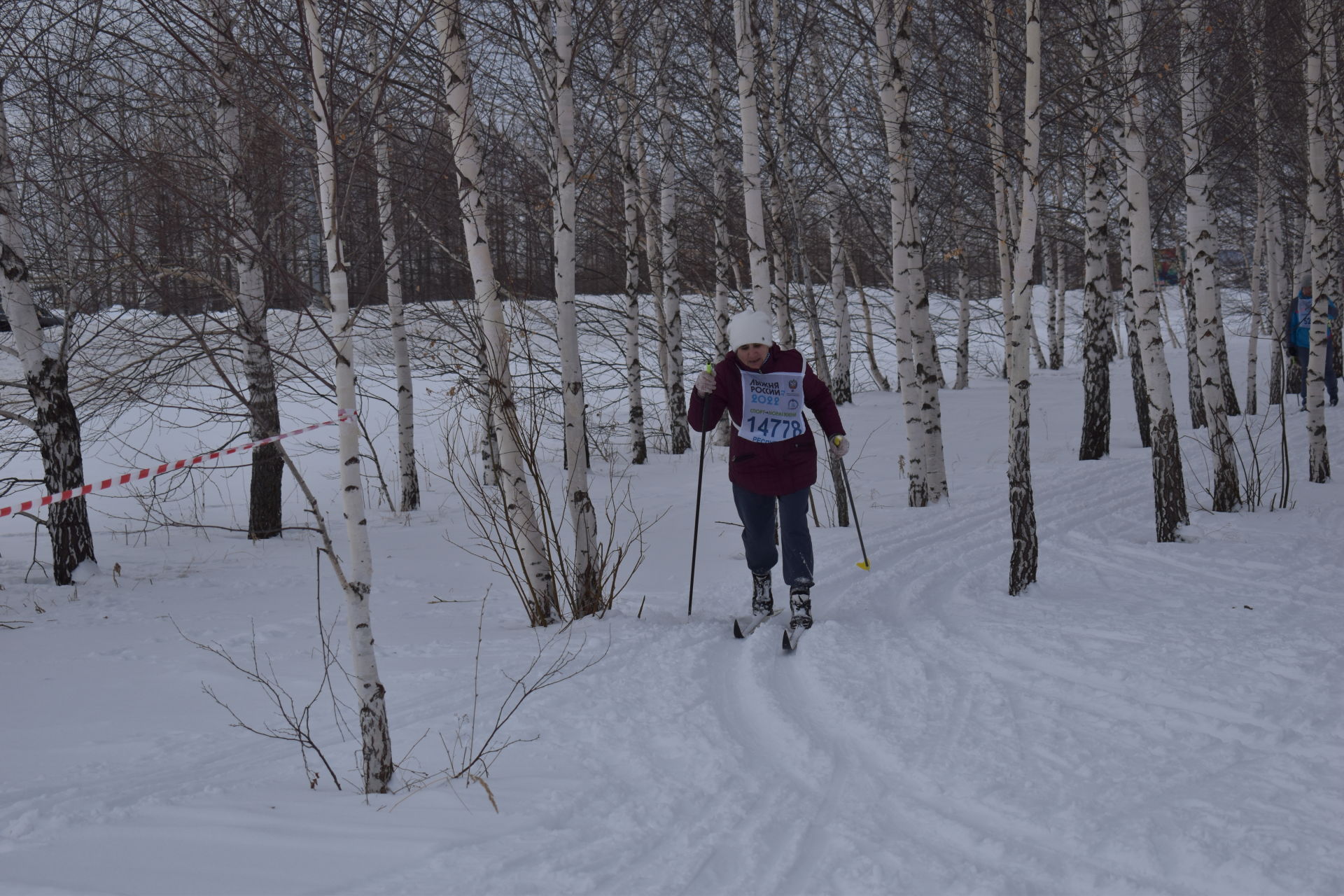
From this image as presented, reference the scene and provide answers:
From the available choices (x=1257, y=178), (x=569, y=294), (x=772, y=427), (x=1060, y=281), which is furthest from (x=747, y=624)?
(x=1060, y=281)

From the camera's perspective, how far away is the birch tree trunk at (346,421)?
10.2ft

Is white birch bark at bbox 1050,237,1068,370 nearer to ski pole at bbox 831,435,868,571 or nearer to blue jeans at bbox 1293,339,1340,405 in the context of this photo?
blue jeans at bbox 1293,339,1340,405

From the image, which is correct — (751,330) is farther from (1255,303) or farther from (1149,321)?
(1255,303)

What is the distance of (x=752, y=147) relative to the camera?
7.52 m

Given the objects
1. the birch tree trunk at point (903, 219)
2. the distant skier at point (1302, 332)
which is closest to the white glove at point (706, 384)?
the birch tree trunk at point (903, 219)

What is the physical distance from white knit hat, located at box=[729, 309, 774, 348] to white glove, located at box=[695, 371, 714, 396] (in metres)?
0.24

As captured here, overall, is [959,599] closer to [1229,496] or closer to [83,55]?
[1229,496]

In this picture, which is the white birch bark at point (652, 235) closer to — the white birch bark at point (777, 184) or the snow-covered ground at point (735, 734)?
the white birch bark at point (777, 184)

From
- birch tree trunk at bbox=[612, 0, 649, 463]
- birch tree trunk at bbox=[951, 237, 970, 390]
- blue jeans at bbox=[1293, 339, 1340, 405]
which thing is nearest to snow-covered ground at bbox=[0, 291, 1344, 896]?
birch tree trunk at bbox=[612, 0, 649, 463]

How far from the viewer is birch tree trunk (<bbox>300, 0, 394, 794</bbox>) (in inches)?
122

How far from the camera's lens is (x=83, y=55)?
24.7ft

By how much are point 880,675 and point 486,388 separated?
3.06 metres

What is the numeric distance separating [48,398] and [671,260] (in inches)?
343

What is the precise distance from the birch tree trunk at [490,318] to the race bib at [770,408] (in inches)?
53.5
